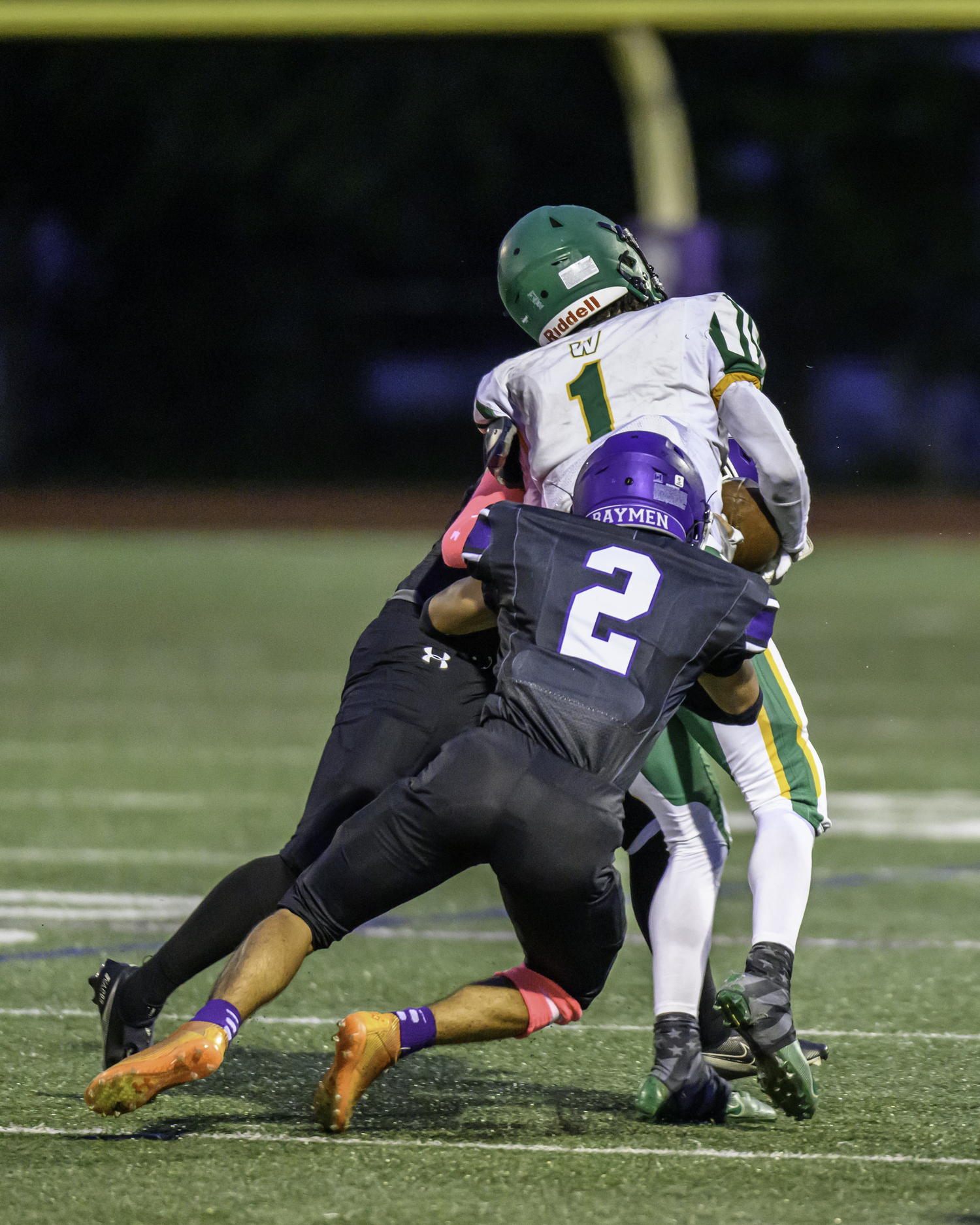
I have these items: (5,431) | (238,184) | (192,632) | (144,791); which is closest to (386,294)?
(238,184)

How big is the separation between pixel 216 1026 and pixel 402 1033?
14.0 inches

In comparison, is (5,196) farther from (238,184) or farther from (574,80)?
(574,80)

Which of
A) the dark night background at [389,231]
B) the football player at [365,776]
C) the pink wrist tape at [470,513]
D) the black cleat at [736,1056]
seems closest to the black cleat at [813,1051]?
the black cleat at [736,1056]

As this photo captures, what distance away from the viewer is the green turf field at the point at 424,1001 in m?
3.23

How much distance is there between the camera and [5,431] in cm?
2931

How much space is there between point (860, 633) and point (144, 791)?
749 cm

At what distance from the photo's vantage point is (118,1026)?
12.5 ft

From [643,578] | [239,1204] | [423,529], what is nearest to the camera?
[239,1204]

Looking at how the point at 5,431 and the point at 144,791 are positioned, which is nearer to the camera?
the point at 144,791

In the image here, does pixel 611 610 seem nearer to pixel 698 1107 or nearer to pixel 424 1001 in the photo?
pixel 698 1107

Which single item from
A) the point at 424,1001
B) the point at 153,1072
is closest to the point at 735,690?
the point at 153,1072

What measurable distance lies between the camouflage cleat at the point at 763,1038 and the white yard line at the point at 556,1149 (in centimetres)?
10

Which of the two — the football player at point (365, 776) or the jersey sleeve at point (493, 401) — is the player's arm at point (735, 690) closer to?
the football player at point (365, 776)

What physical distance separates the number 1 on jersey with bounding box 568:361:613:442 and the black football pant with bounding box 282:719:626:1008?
22.1 inches
